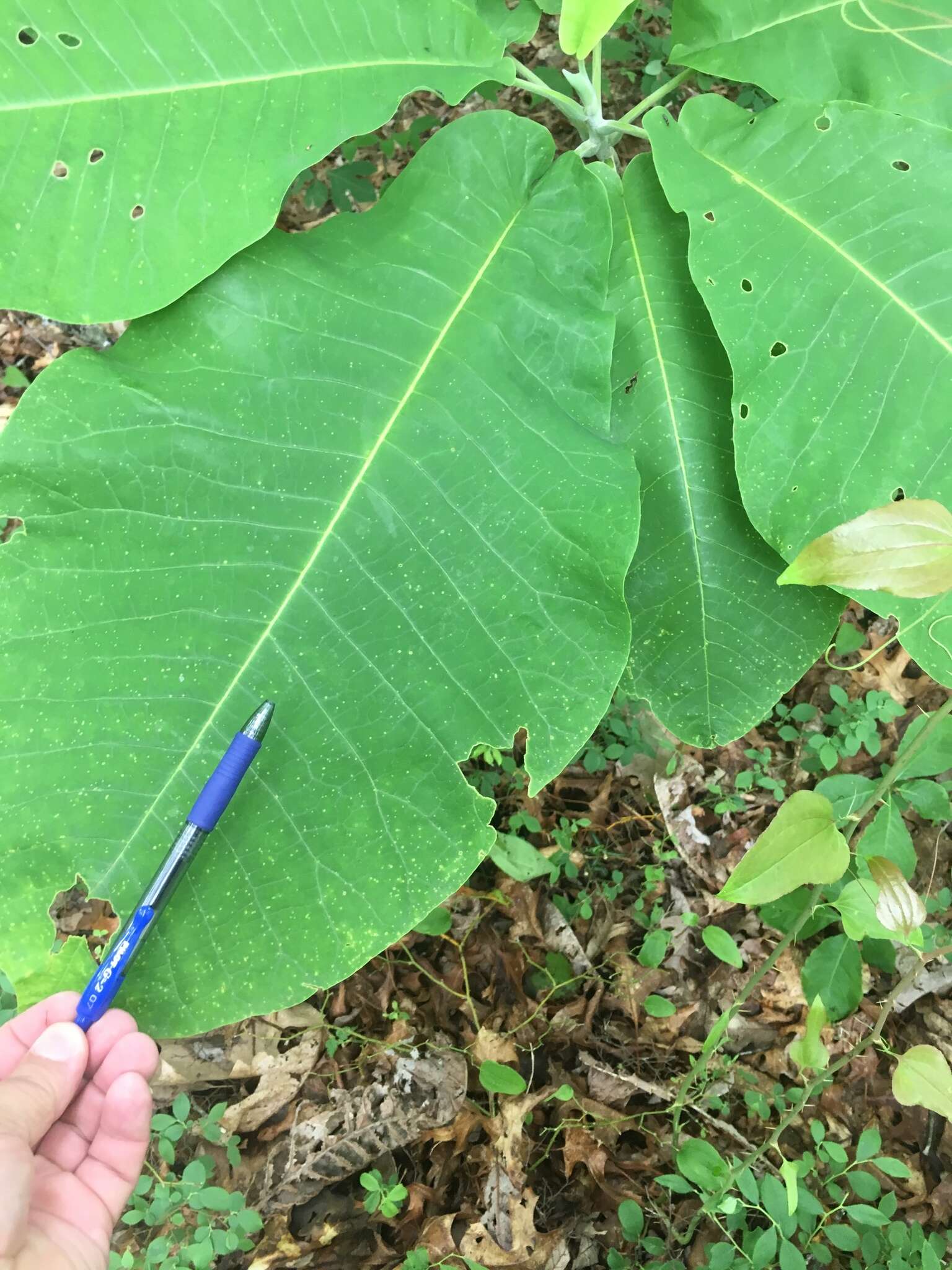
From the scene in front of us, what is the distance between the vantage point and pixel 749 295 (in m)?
1.15

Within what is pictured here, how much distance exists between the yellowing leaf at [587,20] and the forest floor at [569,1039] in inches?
29.3

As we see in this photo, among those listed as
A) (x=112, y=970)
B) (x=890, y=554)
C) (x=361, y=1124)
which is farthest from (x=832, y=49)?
(x=361, y=1124)

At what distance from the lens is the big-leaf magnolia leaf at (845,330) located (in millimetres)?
1104

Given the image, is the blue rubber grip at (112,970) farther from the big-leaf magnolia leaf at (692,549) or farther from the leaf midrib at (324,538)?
the big-leaf magnolia leaf at (692,549)

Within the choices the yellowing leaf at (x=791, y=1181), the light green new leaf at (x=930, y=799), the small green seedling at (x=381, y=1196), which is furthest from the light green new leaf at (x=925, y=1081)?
the small green seedling at (x=381, y=1196)

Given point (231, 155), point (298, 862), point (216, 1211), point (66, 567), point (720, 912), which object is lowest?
point (720, 912)

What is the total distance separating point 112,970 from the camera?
0.89 m

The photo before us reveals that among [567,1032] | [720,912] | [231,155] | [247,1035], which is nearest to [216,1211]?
[247,1035]

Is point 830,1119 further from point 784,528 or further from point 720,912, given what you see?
point 784,528

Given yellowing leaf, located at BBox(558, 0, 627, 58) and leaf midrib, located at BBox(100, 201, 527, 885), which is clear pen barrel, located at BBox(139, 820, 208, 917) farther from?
yellowing leaf, located at BBox(558, 0, 627, 58)

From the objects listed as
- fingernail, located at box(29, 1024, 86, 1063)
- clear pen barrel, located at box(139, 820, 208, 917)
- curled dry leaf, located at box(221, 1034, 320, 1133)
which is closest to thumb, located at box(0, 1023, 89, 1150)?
fingernail, located at box(29, 1024, 86, 1063)

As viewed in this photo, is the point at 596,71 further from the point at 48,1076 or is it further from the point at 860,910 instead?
the point at 48,1076

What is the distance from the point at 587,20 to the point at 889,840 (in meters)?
1.31

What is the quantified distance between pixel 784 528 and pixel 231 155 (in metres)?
0.87
